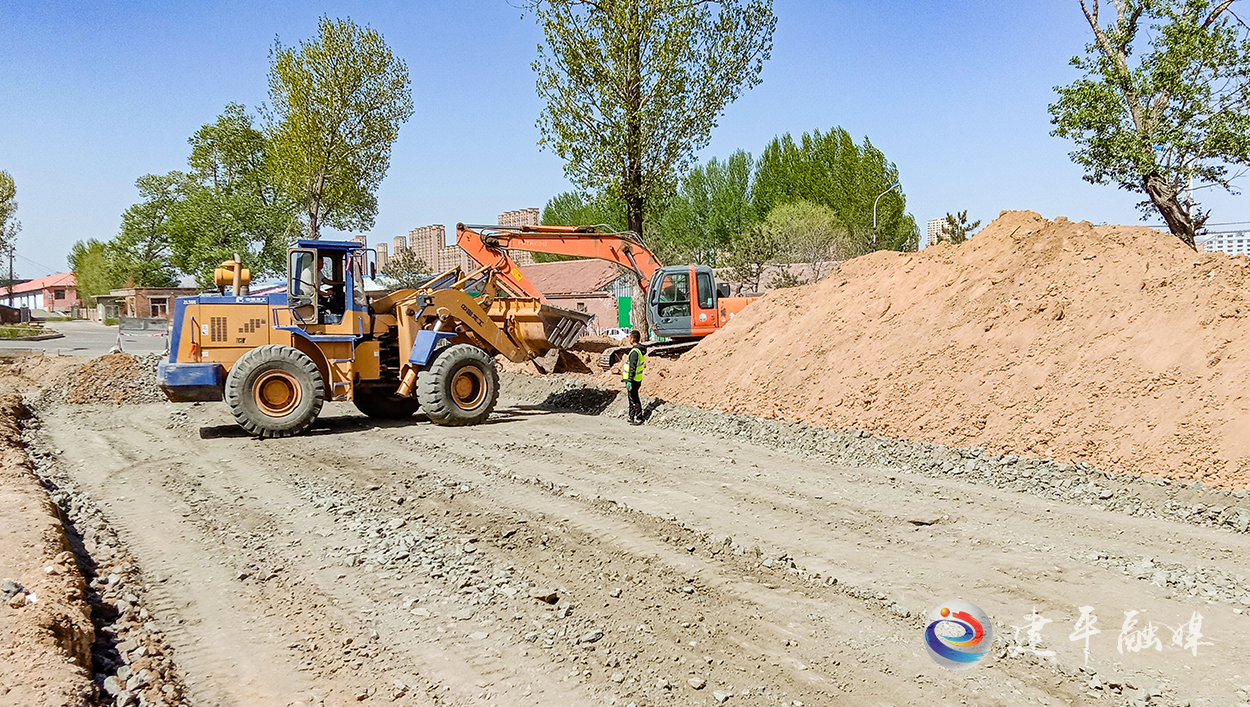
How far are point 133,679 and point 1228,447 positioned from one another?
9011 millimetres

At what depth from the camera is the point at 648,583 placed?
5680 mm

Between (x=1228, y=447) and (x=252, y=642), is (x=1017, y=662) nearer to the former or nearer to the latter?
(x=252, y=642)

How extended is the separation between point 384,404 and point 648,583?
9.42 meters

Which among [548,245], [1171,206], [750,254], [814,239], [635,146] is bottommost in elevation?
[548,245]

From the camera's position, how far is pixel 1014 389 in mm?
10047

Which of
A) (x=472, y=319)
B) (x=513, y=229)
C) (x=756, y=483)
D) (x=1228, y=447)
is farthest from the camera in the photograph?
(x=513, y=229)

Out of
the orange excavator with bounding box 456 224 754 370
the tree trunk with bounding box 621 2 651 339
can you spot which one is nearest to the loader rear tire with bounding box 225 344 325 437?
the orange excavator with bounding box 456 224 754 370

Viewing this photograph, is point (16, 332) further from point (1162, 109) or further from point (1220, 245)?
point (1220, 245)

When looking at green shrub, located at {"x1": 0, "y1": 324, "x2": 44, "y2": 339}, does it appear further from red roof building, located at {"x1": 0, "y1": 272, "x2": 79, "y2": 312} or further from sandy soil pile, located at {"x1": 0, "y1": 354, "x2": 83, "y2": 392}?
red roof building, located at {"x1": 0, "y1": 272, "x2": 79, "y2": 312}

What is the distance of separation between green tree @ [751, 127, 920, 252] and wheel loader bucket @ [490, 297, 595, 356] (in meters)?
35.3

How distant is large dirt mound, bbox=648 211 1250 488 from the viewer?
862cm

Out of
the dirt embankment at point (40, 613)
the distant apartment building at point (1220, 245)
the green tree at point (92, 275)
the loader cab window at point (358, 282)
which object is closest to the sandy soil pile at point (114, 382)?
the loader cab window at point (358, 282)

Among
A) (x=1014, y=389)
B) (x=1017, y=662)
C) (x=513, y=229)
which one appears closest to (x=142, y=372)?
(x=513, y=229)

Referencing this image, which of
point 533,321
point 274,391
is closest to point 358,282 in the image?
point 274,391
